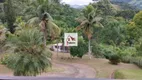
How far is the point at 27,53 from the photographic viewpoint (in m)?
11.7

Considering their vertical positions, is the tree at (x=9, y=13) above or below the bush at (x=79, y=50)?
above

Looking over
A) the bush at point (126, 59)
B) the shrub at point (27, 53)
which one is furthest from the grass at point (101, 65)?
the shrub at point (27, 53)

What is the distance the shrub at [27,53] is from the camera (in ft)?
38.0

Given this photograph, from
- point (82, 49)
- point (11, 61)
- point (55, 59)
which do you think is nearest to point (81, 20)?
point (82, 49)

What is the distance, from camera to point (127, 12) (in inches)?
1537

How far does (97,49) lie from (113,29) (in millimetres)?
4893

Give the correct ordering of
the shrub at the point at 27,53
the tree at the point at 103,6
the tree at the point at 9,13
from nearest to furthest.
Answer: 1. the shrub at the point at 27,53
2. the tree at the point at 9,13
3. the tree at the point at 103,6

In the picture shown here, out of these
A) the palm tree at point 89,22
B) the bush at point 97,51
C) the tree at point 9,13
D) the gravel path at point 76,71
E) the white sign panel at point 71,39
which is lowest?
the gravel path at point 76,71

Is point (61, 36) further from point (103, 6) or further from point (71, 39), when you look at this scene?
point (103, 6)

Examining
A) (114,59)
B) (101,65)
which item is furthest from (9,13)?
(114,59)

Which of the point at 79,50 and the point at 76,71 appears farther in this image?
Answer: the point at 79,50

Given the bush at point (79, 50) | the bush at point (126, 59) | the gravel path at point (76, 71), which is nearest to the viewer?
the gravel path at point (76, 71)

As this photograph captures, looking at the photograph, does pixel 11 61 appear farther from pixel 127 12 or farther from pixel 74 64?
pixel 127 12

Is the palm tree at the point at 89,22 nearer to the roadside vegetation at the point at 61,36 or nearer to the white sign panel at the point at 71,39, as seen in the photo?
the roadside vegetation at the point at 61,36
